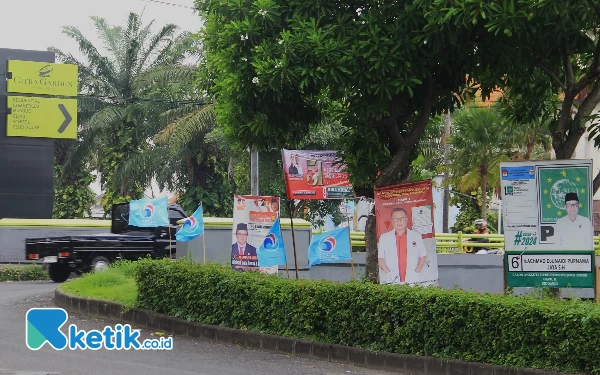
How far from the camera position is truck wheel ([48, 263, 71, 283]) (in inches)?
922

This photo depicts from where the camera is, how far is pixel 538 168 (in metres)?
11.1

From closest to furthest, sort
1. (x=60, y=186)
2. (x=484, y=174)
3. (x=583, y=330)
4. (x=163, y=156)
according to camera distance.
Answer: (x=583, y=330), (x=484, y=174), (x=163, y=156), (x=60, y=186)

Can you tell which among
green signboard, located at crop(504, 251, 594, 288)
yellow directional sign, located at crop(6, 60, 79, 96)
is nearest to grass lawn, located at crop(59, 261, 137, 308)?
green signboard, located at crop(504, 251, 594, 288)

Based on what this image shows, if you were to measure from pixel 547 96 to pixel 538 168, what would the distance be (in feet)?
8.89

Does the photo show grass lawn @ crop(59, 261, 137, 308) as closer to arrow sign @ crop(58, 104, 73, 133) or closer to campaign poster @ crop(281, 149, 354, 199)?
campaign poster @ crop(281, 149, 354, 199)

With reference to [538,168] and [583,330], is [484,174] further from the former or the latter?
[583,330]

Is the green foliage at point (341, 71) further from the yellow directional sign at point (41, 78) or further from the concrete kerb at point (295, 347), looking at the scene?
the yellow directional sign at point (41, 78)

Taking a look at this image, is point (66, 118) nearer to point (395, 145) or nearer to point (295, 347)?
point (395, 145)

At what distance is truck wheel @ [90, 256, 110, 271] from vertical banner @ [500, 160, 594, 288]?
14244mm

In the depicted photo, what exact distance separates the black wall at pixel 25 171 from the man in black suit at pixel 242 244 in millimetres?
18186

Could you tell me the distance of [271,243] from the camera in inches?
594

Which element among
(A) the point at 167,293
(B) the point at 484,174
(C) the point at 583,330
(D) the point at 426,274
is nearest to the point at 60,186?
(B) the point at 484,174

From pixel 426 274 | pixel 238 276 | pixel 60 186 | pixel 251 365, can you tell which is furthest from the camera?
pixel 60 186

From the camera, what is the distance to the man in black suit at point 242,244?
1521cm
